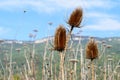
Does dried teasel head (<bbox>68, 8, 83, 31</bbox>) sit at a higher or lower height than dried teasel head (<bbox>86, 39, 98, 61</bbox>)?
higher

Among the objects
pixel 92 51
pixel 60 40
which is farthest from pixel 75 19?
pixel 92 51

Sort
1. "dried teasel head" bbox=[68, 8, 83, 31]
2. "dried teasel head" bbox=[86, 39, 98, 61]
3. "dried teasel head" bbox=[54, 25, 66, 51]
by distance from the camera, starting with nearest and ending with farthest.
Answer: "dried teasel head" bbox=[54, 25, 66, 51]
"dried teasel head" bbox=[68, 8, 83, 31]
"dried teasel head" bbox=[86, 39, 98, 61]

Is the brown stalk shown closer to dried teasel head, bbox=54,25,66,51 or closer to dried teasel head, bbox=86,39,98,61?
dried teasel head, bbox=86,39,98,61

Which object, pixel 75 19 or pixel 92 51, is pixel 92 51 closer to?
pixel 92 51

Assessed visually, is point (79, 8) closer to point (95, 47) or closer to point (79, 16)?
point (79, 16)

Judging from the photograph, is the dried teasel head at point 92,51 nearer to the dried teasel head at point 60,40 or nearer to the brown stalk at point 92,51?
the brown stalk at point 92,51

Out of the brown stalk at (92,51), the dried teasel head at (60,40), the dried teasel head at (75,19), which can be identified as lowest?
the brown stalk at (92,51)

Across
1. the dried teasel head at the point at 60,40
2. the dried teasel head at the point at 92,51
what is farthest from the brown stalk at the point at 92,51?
the dried teasel head at the point at 60,40

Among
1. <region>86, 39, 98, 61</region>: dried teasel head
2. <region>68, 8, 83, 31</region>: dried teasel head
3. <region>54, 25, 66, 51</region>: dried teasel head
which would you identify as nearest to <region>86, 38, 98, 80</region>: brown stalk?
<region>86, 39, 98, 61</region>: dried teasel head

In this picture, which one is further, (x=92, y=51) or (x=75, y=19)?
(x=92, y=51)

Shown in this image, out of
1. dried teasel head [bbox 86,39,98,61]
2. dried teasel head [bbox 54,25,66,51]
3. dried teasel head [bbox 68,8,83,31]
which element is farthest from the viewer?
dried teasel head [bbox 86,39,98,61]

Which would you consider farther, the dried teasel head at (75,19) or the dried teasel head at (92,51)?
the dried teasel head at (92,51)

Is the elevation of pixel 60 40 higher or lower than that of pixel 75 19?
lower

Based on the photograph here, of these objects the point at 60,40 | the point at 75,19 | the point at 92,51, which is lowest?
the point at 92,51
